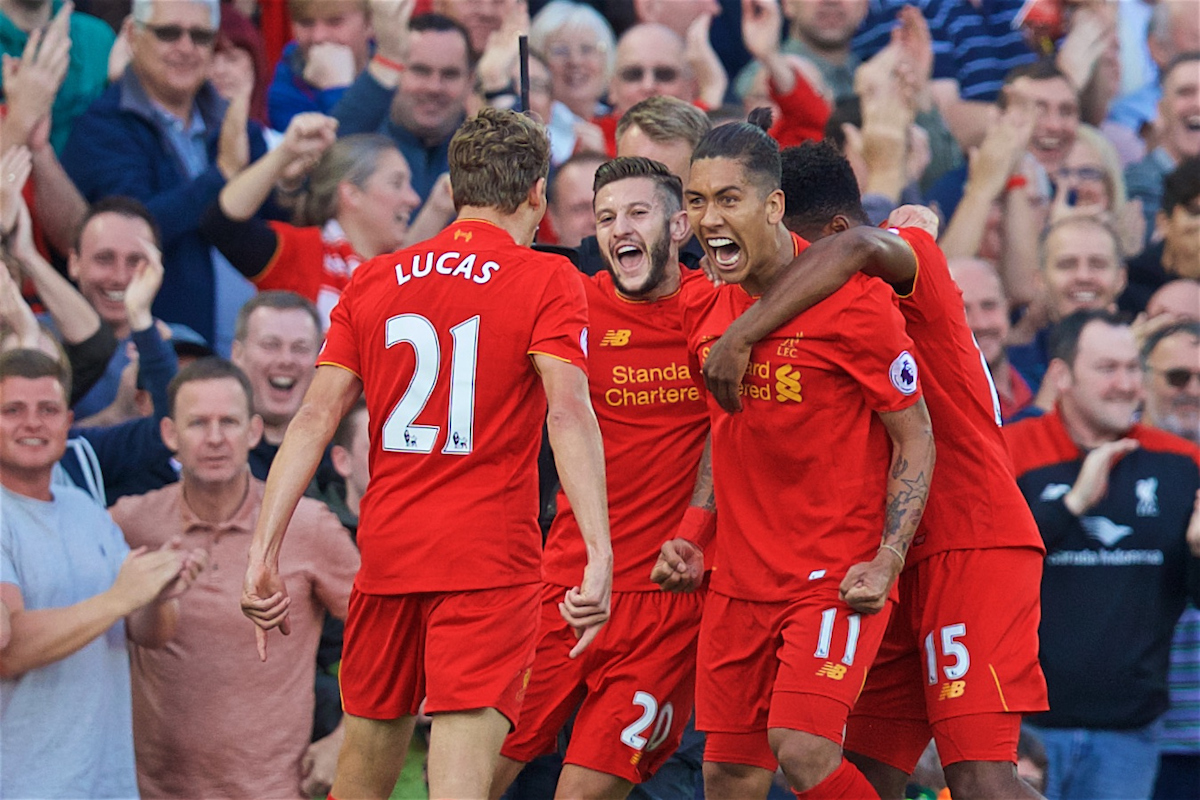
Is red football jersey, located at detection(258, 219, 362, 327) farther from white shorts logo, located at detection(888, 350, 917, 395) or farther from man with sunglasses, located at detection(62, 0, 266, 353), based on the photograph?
white shorts logo, located at detection(888, 350, 917, 395)

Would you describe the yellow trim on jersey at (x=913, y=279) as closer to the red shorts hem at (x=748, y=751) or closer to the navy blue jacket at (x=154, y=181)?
the red shorts hem at (x=748, y=751)

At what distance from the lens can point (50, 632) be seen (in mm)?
6434

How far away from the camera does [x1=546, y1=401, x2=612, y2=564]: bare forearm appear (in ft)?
15.5

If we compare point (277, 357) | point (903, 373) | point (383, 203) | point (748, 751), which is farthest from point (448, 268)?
point (383, 203)

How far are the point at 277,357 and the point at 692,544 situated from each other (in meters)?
2.92

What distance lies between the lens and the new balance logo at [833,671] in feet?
15.8

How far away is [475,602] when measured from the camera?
4.80 m

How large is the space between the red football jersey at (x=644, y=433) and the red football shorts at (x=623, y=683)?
12 cm

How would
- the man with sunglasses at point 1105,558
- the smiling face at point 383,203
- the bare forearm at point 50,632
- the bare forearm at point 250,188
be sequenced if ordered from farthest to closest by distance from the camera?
the smiling face at point 383,203
the bare forearm at point 250,188
the man with sunglasses at point 1105,558
the bare forearm at point 50,632

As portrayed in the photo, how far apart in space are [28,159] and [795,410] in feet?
14.6

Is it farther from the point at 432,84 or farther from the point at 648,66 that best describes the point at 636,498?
the point at 648,66

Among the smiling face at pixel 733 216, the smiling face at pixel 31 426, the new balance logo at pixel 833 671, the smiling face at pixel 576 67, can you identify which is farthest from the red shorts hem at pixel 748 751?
the smiling face at pixel 576 67

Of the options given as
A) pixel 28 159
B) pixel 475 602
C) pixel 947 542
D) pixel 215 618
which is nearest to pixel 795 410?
pixel 947 542

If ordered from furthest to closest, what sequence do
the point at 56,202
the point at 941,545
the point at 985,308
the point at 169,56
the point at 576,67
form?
the point at 576,67 → the point at 985,308 → the point at 169,56 → the point at 56,202 → the point at 941,545
